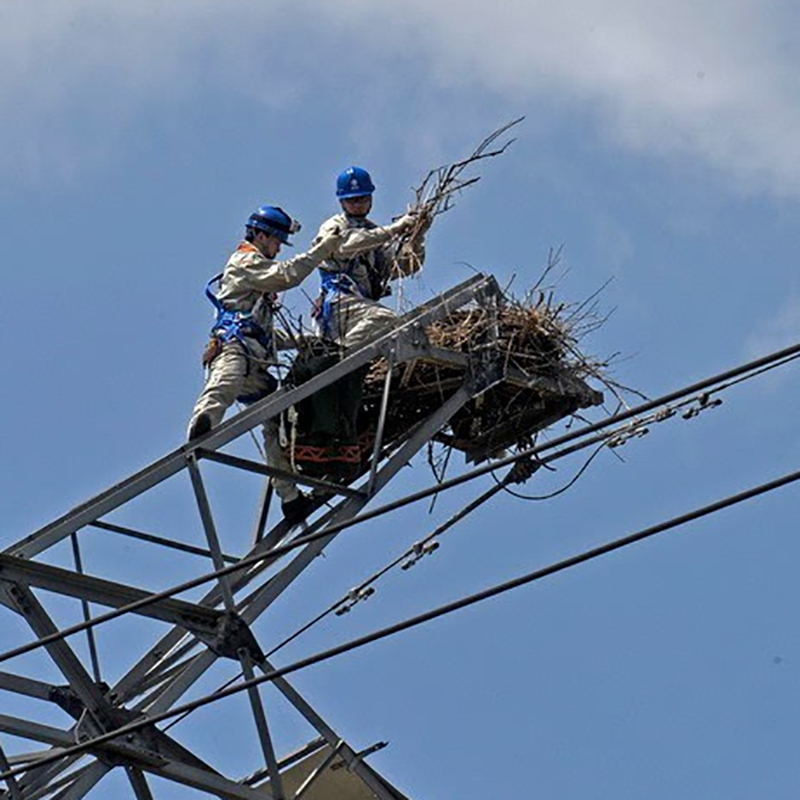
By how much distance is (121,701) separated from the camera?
57.3 ft

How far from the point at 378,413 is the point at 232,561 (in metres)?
1.19

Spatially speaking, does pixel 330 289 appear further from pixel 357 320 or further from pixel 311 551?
pixel 311 551

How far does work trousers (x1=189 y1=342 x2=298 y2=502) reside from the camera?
1812 centimetres

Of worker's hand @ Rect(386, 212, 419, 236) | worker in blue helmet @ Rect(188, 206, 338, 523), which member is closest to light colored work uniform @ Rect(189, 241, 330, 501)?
worker in blue helmet @ Rect(188, 206, 338, 523)

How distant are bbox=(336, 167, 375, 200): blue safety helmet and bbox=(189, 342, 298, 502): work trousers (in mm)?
1494

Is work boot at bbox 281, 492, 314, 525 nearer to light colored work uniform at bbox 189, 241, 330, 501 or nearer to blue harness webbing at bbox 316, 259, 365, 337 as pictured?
light colored work uniform at bbox 189, 241, 330, 501

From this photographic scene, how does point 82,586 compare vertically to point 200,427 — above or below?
below

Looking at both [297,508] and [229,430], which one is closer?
[229,430]

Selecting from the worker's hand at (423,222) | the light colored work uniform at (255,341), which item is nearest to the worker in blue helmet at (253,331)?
the light colored work uniform at (255,341)

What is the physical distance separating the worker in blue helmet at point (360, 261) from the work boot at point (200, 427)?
3.90 feet

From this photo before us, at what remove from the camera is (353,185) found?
19438mm

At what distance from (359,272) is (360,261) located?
0.30 feet

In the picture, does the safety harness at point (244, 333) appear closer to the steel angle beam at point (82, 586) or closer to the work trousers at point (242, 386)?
the work trousers at point (242, 386)

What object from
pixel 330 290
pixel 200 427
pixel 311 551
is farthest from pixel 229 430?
pixel 330 290
